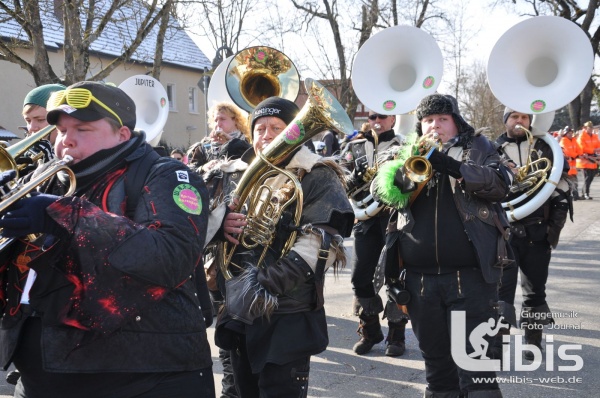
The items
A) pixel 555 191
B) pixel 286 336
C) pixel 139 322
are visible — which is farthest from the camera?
pixel 555 191

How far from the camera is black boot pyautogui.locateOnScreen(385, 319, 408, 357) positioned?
5.23 metres

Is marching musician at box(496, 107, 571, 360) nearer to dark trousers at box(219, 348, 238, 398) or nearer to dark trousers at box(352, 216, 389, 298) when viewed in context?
dark trousers at box(352, 216, 389, 298)

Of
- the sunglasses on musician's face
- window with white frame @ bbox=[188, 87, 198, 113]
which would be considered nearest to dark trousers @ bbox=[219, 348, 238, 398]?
the sunglasses on musician's face

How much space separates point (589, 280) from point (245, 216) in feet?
19.5

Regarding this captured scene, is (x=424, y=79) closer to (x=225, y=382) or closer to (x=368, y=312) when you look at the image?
(x=368, y=312)

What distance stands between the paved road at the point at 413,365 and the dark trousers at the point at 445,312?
2.49 feet

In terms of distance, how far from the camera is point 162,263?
1967 mm

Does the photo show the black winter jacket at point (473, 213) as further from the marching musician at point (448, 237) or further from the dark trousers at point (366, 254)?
the dark trousers at point (366, 254)

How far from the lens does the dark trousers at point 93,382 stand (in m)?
2.12

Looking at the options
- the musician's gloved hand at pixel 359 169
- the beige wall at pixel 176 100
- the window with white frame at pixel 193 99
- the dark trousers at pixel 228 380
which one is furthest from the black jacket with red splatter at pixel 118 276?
the window with white frame at pixel 193 99

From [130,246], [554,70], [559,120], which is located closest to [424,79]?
[554,70]

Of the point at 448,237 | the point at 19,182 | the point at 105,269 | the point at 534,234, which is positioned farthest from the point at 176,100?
the point at 105,269

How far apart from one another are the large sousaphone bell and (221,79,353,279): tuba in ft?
5.10

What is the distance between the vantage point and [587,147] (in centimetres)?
1694
